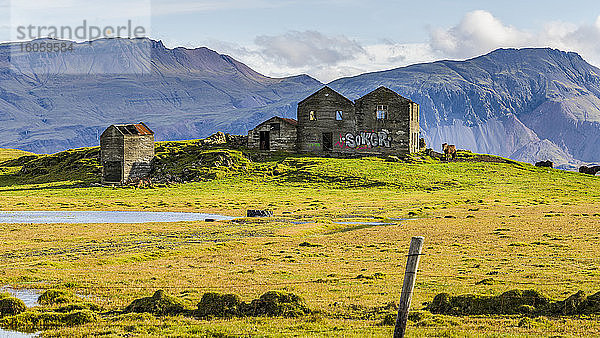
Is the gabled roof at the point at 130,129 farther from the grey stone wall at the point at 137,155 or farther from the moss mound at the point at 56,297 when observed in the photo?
the moss mound at the point at 56,297

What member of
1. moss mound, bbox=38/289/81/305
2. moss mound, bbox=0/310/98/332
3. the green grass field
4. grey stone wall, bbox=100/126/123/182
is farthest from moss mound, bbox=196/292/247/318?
grey stone wall, bbox=100/126/123/182

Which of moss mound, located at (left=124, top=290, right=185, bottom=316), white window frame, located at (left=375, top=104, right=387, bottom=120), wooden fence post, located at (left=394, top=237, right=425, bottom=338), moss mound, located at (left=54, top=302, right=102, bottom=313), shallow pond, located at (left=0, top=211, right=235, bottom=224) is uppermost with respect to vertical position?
white window frame, located at (left=375, top=104, right=387, bottom=120)

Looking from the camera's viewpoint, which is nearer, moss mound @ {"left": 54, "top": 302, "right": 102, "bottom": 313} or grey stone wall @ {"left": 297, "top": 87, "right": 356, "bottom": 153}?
moss mound @ {"left": 54, "top": 302, "right": 102, "bottom": 313}

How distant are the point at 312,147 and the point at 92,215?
6049cm

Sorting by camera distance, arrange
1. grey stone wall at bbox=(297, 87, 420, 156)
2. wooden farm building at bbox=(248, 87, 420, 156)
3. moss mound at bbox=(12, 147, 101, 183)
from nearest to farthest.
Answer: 1. moss mound at bbox=(12, 147, 101, 183)
2. grey stone wall at bbox=(297, 87, 420, 156)
3. wooden farm building at bbox=(248, 87, 420, 156)

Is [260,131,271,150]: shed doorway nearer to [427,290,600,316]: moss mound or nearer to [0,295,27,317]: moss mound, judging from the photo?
[0,295,27,317]: moss mound

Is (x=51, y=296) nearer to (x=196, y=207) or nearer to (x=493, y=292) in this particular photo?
(x=493, y=292)

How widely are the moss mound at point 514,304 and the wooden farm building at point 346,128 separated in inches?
3741

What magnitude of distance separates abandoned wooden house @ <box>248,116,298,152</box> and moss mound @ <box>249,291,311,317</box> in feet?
316

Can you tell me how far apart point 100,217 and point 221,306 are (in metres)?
42.7

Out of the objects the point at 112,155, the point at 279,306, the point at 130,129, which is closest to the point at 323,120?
the point at 130,129

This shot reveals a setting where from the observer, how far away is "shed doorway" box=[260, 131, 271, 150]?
120750 millimetres

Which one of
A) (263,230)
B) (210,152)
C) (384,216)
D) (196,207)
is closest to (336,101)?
(210,152)

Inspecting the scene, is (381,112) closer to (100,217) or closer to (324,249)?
(100,217)
